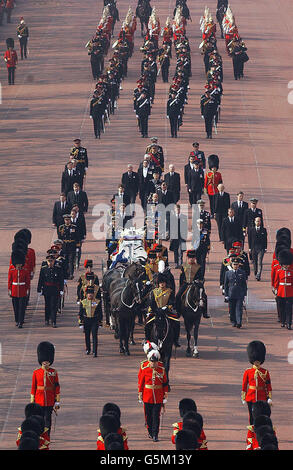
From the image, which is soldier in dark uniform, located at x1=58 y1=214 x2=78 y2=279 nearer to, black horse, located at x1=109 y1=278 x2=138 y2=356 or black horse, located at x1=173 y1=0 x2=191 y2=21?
black horse, located at x1=109 y1=278 x2=138 y2=356

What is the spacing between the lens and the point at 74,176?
30141 millimetres

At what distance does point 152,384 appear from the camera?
18672mm

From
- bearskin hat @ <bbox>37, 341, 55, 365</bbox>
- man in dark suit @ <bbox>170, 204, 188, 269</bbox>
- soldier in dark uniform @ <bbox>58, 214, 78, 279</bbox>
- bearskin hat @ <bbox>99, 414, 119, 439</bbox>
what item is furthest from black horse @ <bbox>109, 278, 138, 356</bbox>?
bearskin hat @ <bbox>99, 414, 119, 439</bbox>

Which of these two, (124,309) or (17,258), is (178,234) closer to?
(17,258)

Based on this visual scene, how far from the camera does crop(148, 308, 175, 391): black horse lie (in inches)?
797

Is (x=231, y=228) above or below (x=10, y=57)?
below

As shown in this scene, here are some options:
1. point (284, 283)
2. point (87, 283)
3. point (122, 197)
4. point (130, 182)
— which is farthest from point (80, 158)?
point (87, 283)

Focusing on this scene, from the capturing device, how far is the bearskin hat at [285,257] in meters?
23.6

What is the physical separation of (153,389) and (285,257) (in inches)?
228

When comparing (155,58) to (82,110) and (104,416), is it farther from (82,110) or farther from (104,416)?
(104,416)

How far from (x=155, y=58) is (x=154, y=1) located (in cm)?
1580

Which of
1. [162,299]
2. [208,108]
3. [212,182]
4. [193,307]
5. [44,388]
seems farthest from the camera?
[208,108]

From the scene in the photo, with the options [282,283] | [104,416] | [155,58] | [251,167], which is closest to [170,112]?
[251,167]

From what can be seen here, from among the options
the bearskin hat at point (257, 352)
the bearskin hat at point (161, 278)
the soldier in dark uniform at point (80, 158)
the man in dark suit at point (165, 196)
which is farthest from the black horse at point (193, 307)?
the soldier in dark uniform at point (80, 158)
